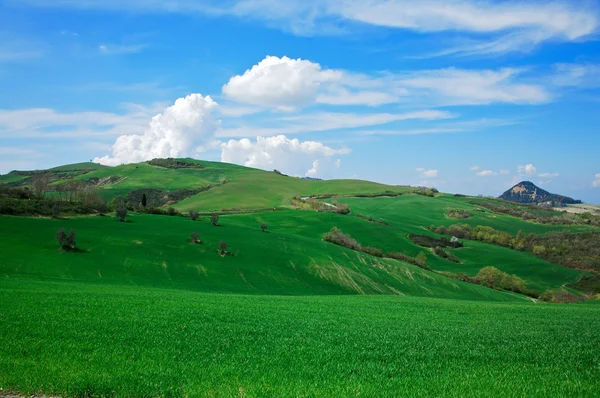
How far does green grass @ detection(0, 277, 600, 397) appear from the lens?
11.5 metres

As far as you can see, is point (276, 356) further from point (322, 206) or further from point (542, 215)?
point (542, 215)

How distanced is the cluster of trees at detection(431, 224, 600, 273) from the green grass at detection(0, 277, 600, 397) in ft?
319

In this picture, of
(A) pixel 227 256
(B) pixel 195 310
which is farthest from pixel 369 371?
Result: (A) pixel 227 256

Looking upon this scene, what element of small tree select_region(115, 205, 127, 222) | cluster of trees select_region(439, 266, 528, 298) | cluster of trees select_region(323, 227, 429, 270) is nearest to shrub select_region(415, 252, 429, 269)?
cluster of trees select_region(323, 227, 429, 270)

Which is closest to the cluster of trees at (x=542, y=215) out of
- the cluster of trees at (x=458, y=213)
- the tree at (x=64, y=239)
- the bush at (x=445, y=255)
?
the cluster of trees at (x=458, y=213)

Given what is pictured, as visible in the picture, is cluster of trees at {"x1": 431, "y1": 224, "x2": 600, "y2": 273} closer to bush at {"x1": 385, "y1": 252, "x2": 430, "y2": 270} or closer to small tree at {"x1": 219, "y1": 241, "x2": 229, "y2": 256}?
bush at {"x1": 385, "y1": 252, "x2": 430, "y2": 270}

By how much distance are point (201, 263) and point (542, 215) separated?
482 ft

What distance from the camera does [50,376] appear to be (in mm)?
11953

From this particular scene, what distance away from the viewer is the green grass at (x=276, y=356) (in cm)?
1145

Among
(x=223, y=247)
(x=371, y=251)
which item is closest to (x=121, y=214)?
(x=223, y=247)

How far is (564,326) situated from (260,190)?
169605 mm

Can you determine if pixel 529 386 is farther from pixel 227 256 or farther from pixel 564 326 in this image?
pixel 227 256

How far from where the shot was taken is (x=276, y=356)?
15234 mm

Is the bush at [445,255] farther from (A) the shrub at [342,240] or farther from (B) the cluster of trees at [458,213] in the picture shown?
(B) the cluster of trees at [458,213]
